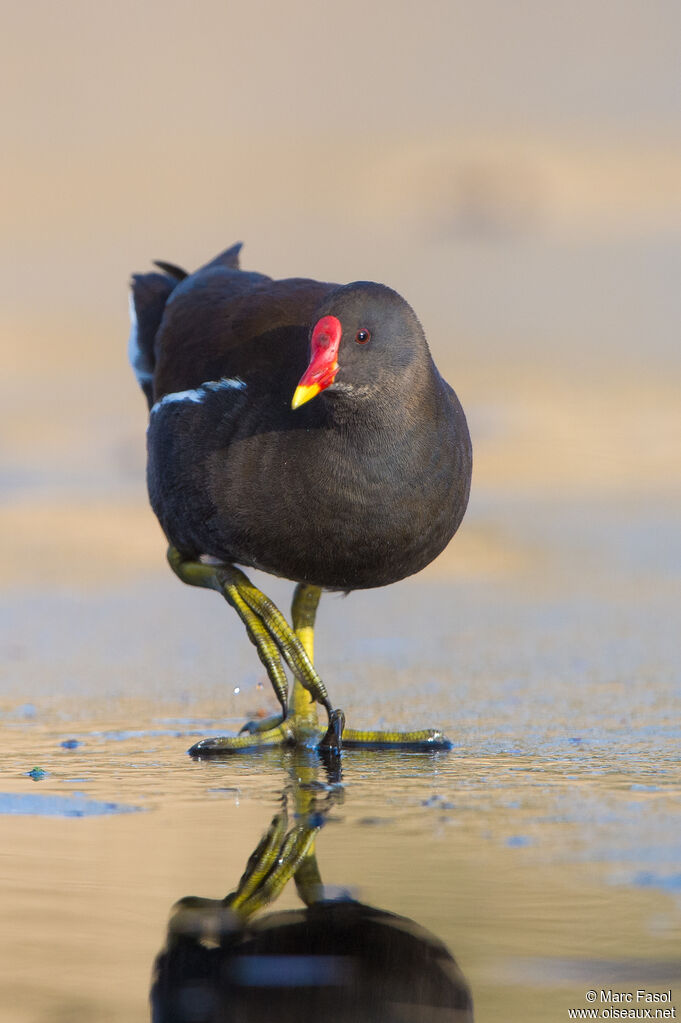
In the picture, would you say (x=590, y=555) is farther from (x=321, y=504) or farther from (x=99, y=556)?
(x=321, y=504)

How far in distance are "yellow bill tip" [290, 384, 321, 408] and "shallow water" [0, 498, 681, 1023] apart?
36.4 inches

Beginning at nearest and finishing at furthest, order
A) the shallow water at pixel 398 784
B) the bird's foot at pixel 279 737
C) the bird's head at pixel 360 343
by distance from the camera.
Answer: the shallow water at pixel 398 784 → the bird's head at pixel 360 343 → the bird's foot at pixel 279 737

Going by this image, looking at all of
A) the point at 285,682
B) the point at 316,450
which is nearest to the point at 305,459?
the point at 316,450

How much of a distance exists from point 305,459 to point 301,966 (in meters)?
2.04

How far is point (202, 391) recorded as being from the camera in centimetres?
477

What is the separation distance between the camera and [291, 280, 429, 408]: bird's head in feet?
13.2

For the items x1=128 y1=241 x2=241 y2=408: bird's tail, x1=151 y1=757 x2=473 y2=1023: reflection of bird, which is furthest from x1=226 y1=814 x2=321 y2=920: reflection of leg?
x1=128 y1=241 x2=241 y2=408: bird's tail

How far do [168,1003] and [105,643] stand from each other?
170 inches

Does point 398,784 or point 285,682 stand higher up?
point 285,682

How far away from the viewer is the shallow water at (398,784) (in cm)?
236

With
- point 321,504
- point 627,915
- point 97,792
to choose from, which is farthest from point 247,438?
point 627,915

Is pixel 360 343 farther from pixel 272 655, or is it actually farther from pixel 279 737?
pixel 279 737

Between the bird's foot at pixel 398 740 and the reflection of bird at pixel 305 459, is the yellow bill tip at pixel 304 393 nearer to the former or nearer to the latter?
the reflection of bird at pixel 305 459

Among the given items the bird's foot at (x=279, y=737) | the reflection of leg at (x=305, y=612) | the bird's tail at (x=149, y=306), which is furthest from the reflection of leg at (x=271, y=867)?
the bird's tail at (x=149, y=306)
